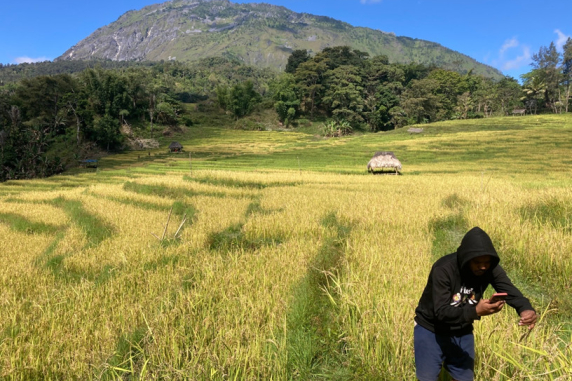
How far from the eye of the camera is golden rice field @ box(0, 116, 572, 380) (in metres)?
3.02

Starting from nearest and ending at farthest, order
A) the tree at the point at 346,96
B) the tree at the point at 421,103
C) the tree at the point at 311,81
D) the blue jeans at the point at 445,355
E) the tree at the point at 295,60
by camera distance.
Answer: the blue jeans at the point at 445,355
the tree at the point at 421,103
the tree at the point at 346,96
the tree at the point at 311,81
the tree at the point at 295,60

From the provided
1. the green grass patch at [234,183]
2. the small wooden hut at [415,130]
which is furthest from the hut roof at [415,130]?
the green grass patch at [234,183]

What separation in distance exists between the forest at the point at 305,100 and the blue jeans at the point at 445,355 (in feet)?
114

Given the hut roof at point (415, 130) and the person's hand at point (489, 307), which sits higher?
the hut roof at point (415, 130)

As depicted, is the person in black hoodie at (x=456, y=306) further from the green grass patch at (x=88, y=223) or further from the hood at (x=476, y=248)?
the green grass patch at (x=88, y=223)

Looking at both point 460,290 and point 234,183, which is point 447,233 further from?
point 234,183

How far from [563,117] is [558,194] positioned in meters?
49.7

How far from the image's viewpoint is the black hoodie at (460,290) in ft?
6.73

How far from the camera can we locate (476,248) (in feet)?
6.60

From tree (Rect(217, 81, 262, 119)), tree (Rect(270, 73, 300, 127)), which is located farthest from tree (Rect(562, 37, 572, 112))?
tree (Rect(217, 81, 262, 119))

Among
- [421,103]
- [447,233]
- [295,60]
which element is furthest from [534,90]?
[447,233]

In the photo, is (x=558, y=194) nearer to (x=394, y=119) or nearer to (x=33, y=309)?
(x=33, y=309)

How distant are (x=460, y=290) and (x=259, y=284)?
9.66 ft

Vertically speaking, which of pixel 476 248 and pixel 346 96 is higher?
pixel 346 96
